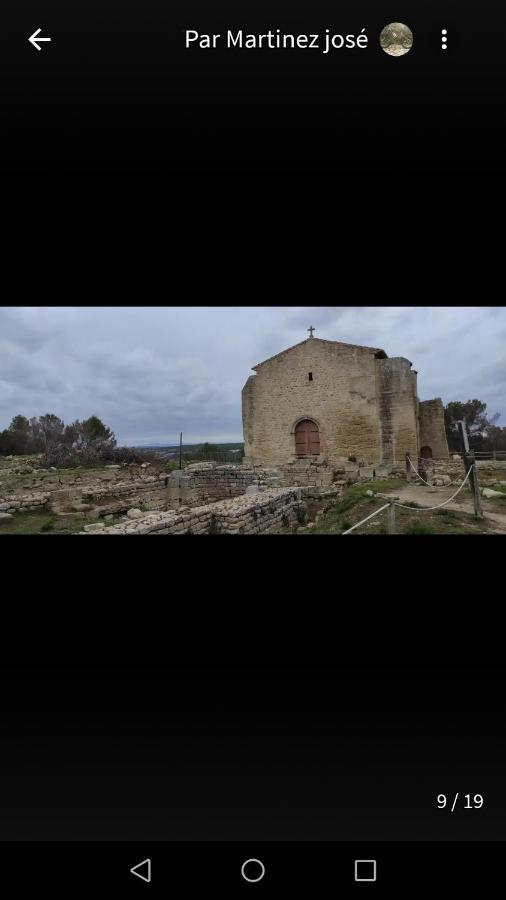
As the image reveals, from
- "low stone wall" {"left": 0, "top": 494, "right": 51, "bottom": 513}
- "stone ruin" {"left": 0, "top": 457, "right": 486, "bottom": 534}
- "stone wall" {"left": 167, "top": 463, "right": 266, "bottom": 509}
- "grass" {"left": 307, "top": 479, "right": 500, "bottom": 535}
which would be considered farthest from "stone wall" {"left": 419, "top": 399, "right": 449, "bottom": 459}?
"low stone wall" {"left": 0, "top": 494, "right": 51, "bottom": 513}

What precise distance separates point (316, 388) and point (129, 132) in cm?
1303

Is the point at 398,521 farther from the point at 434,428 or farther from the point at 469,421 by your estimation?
the point at 469,421

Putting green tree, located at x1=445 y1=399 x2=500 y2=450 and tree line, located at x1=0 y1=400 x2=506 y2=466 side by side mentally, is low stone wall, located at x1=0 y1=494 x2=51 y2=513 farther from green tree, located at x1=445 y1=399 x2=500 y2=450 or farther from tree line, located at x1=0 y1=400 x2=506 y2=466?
green tree, located at x1=445 y1=399 x2=500 y2=450

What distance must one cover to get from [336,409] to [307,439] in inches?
59.7

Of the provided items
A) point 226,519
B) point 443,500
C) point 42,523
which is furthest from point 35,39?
point 443,500

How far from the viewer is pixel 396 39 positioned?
1876 millimetres

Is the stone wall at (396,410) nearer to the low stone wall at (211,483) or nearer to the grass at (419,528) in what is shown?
the low stone wall at (211,483)

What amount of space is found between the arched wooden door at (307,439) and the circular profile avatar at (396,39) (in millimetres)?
12981

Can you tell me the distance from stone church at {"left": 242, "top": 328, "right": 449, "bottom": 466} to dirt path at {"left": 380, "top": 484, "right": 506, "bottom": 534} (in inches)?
132

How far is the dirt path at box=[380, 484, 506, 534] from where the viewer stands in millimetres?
5977

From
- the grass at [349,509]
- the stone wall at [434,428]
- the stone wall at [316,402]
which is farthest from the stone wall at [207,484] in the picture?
the stone wall at [434,428]

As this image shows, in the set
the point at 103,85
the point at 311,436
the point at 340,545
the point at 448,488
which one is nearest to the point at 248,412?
the point at 311,436

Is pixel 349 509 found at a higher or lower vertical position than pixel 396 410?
lower

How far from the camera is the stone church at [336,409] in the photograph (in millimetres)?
13617
